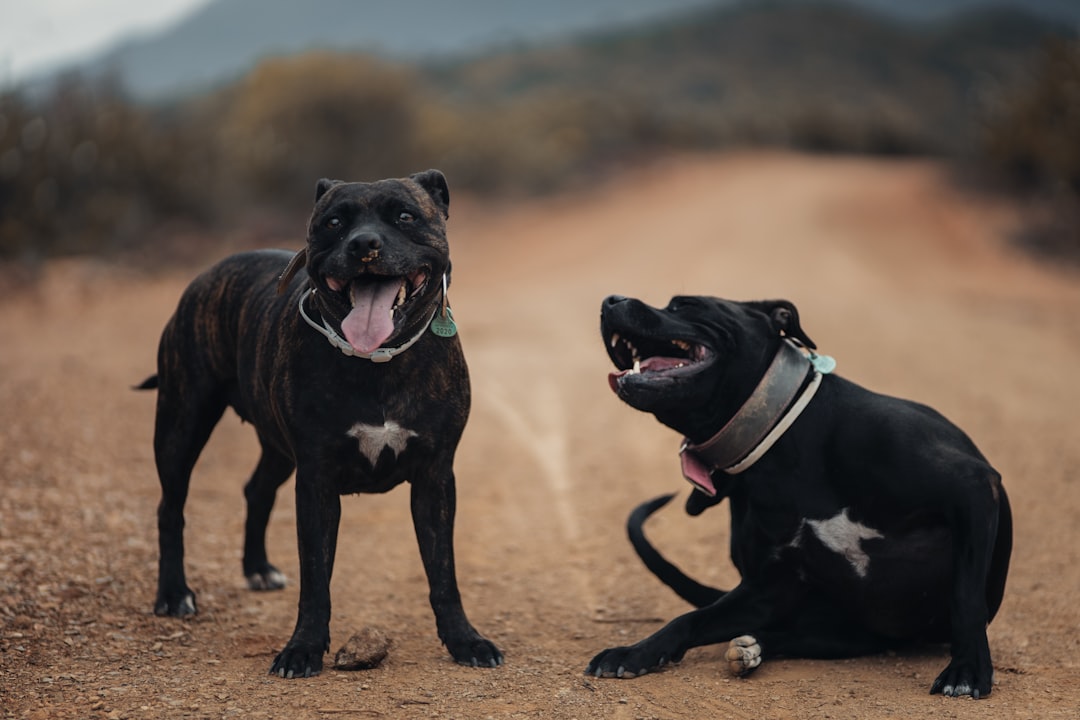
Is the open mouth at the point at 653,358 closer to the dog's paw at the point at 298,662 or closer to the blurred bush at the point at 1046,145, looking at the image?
the dog's paw at the point at 298,662

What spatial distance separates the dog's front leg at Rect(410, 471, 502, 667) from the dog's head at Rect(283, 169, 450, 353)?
2.18ft

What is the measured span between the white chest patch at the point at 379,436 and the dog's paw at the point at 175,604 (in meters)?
1.45

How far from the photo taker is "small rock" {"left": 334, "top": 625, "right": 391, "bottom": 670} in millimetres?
4391

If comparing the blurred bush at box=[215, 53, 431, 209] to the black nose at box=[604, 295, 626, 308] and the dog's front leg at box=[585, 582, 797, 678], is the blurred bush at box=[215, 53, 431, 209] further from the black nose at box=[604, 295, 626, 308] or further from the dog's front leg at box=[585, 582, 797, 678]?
the dog's front leg at box=[585, 582, 797, 678]

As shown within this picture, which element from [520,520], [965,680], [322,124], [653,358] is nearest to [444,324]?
[653,358]

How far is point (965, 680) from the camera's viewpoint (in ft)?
13.6

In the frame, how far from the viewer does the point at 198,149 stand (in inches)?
785

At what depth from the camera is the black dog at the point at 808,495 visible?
4.30 meters

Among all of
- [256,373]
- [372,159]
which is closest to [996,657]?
[256,373]

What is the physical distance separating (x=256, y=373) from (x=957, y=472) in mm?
2689

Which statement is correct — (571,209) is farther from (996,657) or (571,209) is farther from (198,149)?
(996,657)

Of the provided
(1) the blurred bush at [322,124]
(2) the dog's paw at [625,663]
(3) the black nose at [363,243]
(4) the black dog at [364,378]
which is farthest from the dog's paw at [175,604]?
(1) the blurred bush at [322,124]

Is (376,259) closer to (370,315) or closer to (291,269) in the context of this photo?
(370,315)

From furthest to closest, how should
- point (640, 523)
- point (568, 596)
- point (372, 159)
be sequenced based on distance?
point (372, 159), point (568, 596), point (640, 523)
